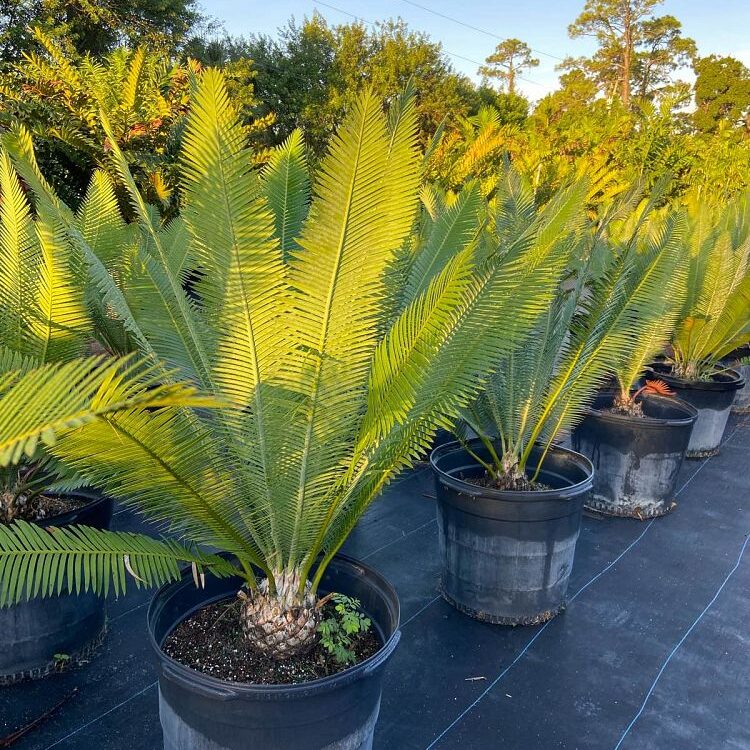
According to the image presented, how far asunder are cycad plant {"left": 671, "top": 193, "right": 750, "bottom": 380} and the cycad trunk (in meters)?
3.63

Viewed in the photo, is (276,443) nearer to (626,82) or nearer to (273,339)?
(273,339)

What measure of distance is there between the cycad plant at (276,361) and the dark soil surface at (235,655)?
0.18 ft

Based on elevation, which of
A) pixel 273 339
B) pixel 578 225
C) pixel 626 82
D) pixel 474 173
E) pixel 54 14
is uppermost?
pixel 626 82

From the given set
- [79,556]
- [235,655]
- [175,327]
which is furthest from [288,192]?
[235,655]

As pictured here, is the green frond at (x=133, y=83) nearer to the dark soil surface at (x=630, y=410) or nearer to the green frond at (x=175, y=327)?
the green frond at (x=175, y=327)

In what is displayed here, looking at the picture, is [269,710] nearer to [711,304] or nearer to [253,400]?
[253,400]

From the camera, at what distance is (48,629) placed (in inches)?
81.6

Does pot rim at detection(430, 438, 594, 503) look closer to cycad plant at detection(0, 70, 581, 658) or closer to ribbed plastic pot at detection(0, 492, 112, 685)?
cycad plant at detection(0, 70, 581, 658)

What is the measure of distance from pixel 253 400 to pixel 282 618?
59cm

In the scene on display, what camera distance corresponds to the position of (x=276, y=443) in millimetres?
1550

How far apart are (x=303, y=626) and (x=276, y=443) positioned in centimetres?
52

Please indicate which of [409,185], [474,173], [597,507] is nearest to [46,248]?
[409,185]

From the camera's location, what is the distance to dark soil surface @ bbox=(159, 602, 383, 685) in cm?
160

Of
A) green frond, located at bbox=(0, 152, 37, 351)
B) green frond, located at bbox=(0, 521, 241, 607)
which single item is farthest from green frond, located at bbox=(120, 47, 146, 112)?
green frond, located at bbox=(0, 521, 241, 607)
